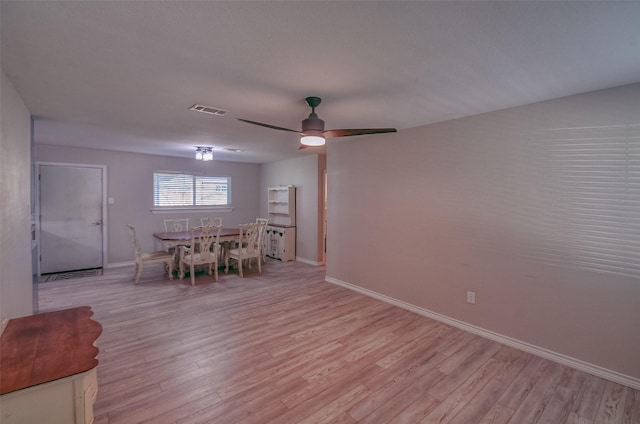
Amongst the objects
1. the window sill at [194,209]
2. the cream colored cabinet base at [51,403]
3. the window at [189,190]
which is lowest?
the cream colored cabinet base at [51,403]

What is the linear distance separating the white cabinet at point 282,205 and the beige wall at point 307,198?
0.42 ft

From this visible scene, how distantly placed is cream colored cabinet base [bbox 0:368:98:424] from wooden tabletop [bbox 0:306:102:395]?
37mm

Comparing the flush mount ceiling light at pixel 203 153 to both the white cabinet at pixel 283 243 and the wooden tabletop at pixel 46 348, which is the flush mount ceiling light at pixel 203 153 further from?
the wooden tabletop at pixel 46 348

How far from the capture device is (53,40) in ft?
5.50

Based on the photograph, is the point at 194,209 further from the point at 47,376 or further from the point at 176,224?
the point at 47,376

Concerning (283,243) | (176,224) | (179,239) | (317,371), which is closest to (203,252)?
(179,239)

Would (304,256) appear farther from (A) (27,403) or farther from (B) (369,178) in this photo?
(A) (27,403)

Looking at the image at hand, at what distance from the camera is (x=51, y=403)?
1211 mm

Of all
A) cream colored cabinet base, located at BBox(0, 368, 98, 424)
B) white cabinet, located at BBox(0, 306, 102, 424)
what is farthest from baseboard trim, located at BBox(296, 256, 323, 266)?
cream colored cabinet base, located at BBox(0, 368, 98, 424)

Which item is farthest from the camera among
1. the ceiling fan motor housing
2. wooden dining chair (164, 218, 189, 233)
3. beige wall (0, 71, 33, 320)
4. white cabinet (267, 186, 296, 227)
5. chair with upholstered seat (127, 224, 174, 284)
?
white cabinet (267, 186, 296, 227)

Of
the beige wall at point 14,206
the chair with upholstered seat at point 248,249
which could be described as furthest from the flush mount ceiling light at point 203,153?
the beige wall at point 14,206

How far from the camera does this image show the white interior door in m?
5.11

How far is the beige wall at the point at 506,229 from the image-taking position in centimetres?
234

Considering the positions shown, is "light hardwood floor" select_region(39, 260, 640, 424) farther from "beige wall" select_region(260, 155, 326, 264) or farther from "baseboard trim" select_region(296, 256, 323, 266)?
"beige wall" select_region(260, 155, 326, 264)
